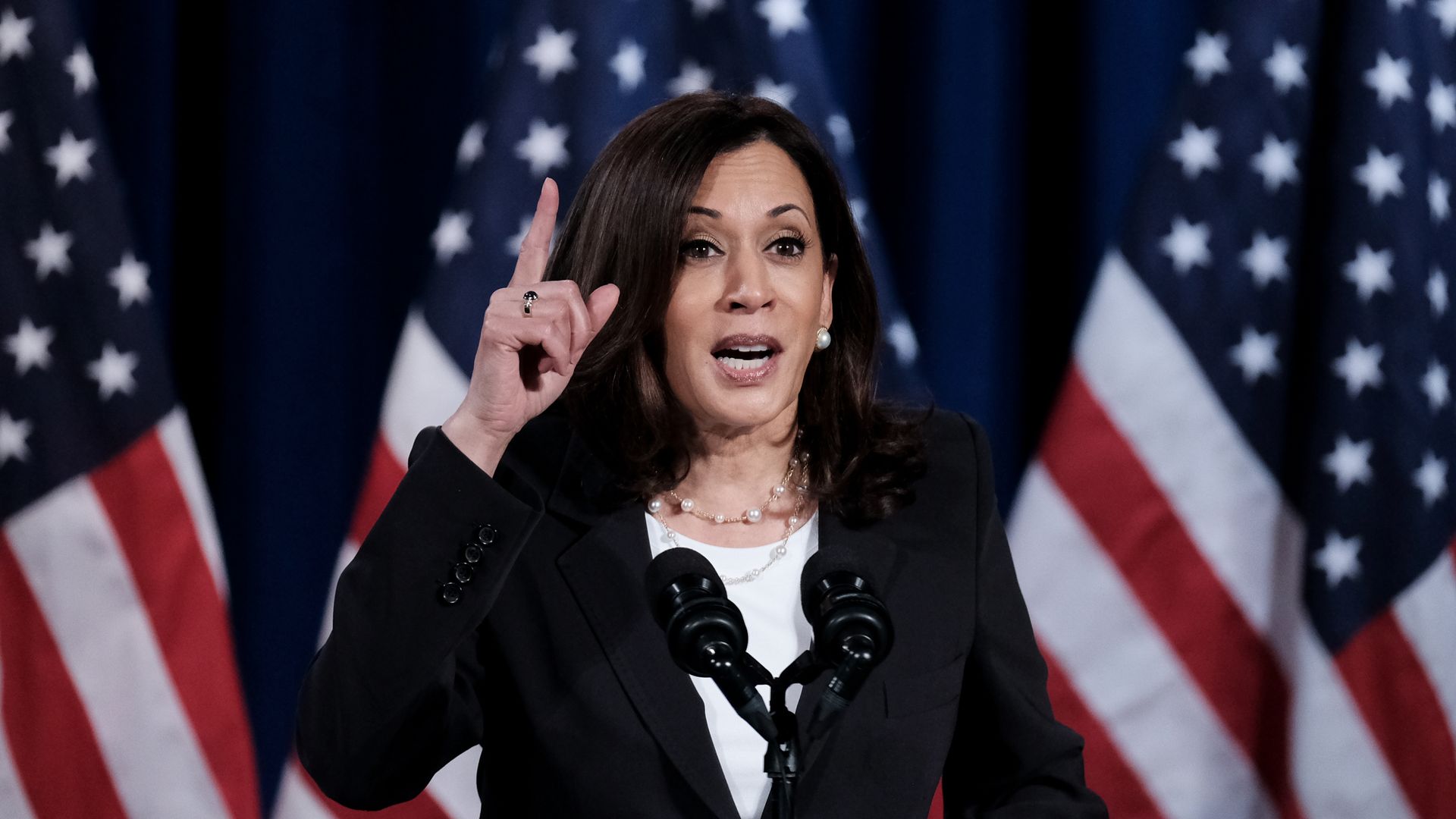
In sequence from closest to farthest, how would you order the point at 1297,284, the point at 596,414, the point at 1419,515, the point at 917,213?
the point at 596,414, the point at 1419,515, the point at 1297,284, the point at 917,213

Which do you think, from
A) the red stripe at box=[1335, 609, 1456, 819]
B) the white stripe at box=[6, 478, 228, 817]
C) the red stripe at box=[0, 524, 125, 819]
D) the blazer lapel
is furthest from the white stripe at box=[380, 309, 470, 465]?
the red stripe at box=[1335, 609, 1456, 819]

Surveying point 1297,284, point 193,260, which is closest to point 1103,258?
point 1297,284

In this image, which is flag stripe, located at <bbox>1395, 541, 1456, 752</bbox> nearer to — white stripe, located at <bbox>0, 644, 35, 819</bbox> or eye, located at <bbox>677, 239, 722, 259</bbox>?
eye, located at <bbox>677, 239, 722, 259</bbox>

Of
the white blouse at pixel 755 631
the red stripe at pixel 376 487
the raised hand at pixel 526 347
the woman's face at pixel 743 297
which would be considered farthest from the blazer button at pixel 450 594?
the red stripe at pixel 376 487

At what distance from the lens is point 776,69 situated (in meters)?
2.20

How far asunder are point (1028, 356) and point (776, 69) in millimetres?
709

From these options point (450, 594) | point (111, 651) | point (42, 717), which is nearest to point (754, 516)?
point (450, 594)

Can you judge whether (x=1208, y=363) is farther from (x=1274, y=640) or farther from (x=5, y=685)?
(x=5, y=685)

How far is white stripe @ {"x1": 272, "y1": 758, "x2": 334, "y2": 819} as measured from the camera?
216 cm

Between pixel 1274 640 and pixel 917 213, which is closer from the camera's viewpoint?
pixel 1274 640

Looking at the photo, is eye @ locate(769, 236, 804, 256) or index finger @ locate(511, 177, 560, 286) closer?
index finger @ locate(511, 177, 560, 286)

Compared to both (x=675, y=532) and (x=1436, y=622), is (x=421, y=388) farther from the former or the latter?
(x=1436, y=622)

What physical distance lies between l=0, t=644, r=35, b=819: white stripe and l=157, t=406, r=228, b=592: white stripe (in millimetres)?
343

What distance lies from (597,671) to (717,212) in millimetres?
487
